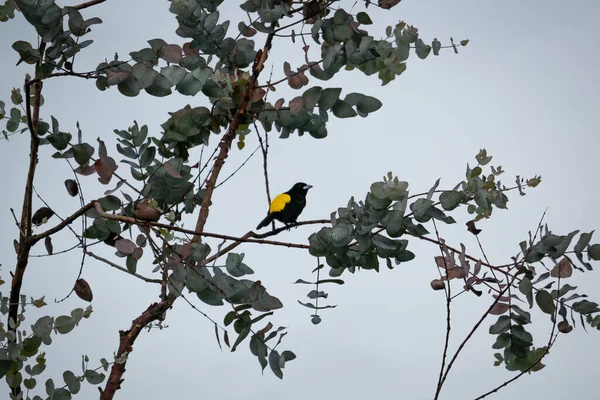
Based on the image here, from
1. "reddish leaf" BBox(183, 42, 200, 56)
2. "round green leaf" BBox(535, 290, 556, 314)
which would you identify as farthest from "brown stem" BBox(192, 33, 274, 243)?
"round green leaf" BBox(535, 290, 556, 314)

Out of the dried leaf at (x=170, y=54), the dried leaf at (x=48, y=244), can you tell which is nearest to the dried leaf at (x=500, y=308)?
the dried leaf at (x=170, y=54)

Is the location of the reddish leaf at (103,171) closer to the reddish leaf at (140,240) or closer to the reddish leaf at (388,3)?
the reddish leaf at (140,240)

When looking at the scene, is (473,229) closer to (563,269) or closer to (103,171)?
(563,269)

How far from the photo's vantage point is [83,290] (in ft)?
9.22

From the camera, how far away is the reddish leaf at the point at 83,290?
2.81m

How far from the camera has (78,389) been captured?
115 inches

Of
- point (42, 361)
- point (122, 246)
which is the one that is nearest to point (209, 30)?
point (122, 246)

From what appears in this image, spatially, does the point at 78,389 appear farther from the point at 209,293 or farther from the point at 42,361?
the point at 209,293

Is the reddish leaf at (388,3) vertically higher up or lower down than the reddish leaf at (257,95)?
higher up

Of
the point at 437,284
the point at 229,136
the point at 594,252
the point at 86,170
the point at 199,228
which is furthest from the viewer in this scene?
the point at 229,136

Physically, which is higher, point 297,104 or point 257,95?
point 257,95

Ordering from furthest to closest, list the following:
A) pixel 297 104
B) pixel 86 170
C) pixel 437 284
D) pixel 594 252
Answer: pixel 86 170 < pixel 297 104 < pixel 594 252 < pixel 437 284

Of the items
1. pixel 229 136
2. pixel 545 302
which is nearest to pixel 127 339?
pixel 229 136

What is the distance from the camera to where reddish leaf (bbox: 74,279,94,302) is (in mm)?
2811
